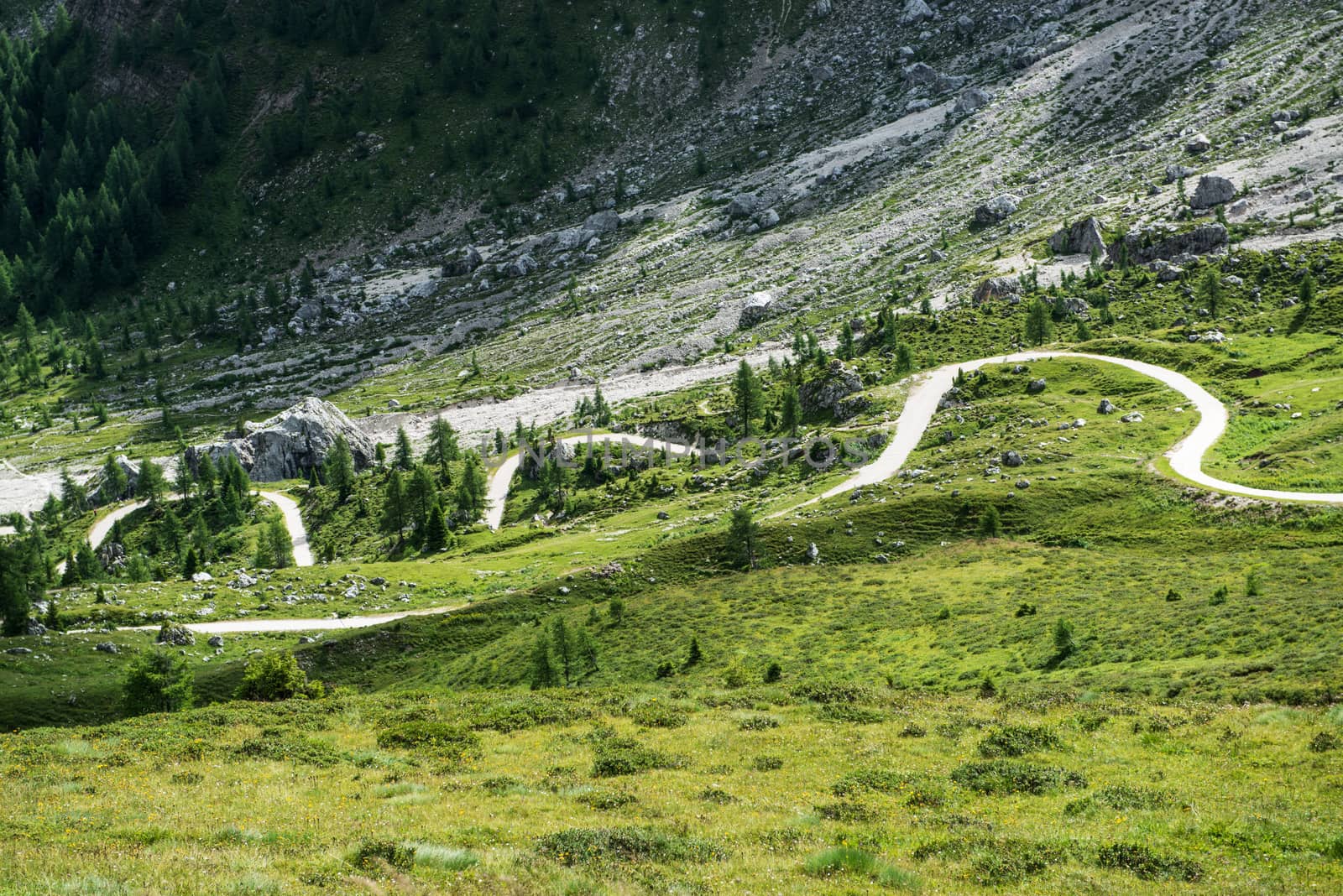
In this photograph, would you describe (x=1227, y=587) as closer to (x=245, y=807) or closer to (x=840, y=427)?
(x=245, y=807)

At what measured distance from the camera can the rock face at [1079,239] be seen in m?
160

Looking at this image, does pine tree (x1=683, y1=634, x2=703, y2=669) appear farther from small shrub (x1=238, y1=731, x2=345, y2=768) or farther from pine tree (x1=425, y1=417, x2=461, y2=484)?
pine tree (x1=425, y1=417, x2=461, y2=484)

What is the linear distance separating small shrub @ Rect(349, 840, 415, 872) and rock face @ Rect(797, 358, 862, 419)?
11090cm

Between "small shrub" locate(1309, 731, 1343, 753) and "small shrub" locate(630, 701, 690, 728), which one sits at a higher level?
"small shrub" locate(1309, 731, 1343, 753)

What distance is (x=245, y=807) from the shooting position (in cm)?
2188

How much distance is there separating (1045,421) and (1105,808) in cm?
Answer: 8654

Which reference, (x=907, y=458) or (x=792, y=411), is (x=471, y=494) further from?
(x=907, y=458)

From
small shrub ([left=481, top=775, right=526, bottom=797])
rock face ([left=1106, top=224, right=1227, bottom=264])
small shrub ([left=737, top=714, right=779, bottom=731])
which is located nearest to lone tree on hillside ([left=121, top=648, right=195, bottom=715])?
small shrub ([left=481, top=775, right=526, bottom=797])

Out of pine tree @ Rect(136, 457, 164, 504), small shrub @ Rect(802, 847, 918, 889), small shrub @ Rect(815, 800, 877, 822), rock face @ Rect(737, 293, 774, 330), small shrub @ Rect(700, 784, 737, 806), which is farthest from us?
rock face @ Rect(737, 293, 774, 330)

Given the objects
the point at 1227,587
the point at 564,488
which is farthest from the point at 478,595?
the point at 1227,587

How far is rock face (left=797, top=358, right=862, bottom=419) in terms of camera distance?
12681cm

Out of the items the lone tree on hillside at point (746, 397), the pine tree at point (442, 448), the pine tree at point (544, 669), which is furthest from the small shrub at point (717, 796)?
the pine tree at point (442, 448)

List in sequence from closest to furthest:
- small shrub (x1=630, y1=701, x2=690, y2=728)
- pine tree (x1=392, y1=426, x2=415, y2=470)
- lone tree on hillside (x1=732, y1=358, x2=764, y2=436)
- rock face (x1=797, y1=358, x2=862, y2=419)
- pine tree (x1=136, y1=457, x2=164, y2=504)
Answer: small shrub (x1=630, y1=701, x2=690, y2=728) → rock face (x1=797, y1=358, x2=862, y2=419) → lone tree on hillside (x1=732, y1=358, x2=764, y2=436) → pine tree (x1=136, y1=457, x2=164, y2=504) → pine tree (x1=392, y1=426, x2=415, y2=470)

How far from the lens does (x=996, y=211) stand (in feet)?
627
